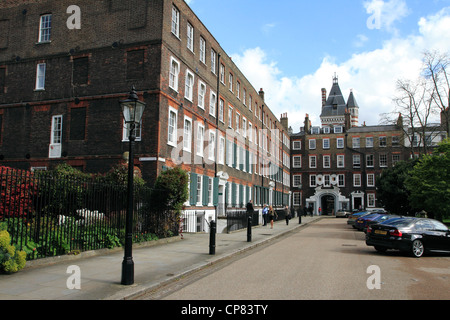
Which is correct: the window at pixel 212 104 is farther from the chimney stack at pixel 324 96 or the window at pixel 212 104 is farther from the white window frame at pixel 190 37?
the chimney stack at pixel 324 96

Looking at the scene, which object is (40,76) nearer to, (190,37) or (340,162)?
(190,37)

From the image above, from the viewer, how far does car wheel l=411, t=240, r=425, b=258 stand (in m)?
13.2

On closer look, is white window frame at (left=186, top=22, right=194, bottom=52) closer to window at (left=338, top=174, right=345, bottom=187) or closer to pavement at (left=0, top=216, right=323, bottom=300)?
pavement at (left=0, top=216, right=323, bottom=300)

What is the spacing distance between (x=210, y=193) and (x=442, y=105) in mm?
23622

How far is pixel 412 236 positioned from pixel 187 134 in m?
14.5

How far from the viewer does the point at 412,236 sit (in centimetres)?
1327

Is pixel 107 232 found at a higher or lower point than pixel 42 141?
lower

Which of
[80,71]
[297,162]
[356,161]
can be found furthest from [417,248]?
[297,162]

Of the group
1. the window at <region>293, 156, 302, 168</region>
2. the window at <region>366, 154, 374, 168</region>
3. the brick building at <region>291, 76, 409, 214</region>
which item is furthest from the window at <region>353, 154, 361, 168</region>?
the window at <region>293, 156, 302, 168</region>

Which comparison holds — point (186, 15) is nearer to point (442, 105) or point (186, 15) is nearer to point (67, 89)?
point (67, 89)

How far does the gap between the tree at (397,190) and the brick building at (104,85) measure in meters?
18.9

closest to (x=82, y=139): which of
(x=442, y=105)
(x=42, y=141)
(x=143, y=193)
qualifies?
(x=42, y=141)

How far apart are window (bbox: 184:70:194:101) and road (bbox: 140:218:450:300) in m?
13.9
